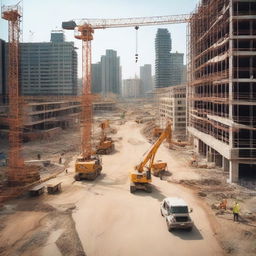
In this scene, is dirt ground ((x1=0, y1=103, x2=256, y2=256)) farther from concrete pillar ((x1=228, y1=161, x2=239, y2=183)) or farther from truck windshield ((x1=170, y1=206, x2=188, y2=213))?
truck windshield ((x1=170, y1=206, x2=188, y2=213))

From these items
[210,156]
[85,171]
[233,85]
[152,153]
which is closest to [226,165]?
[210,156]

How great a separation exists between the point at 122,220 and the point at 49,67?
148 meters

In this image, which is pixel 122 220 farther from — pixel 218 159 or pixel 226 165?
pixel 218 159

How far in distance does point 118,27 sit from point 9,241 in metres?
48.1

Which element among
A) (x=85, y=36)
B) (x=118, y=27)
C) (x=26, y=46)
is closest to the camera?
(x=85, y=36)

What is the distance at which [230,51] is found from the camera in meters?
34.8

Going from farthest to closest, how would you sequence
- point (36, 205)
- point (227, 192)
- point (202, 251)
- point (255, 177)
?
point (255, 177), point (227, 192), point (36, 205), point (202, 251)

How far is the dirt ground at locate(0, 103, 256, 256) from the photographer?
19.9 metres

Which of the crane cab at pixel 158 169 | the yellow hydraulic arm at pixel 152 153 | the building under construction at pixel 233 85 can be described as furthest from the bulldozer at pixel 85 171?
the building under construction at pixel 233 85

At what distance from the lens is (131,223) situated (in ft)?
78.3

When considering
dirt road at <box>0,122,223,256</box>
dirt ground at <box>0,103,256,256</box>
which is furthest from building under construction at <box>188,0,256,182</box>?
dirt road at <box>0,122,223,256</box>

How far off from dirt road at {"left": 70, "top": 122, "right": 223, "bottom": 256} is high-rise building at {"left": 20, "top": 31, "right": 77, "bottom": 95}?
129832mm

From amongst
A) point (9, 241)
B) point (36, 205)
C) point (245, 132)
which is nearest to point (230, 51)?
point (245, 132)

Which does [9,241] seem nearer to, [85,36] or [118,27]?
[85,36]
